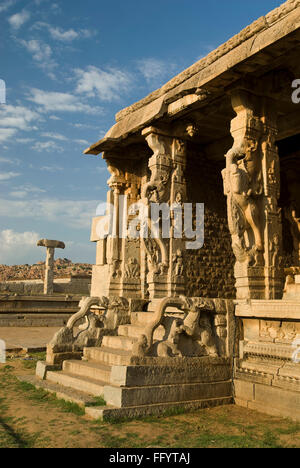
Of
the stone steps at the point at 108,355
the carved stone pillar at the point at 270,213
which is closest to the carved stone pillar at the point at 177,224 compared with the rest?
the stone steps at the point at 108,355

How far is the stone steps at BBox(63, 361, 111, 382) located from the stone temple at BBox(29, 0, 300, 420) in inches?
1.0

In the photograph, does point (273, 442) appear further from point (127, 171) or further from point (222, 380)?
point (127, 171)

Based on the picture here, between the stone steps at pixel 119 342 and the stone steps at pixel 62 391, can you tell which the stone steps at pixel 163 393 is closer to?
the stone steps at pixel 62 391

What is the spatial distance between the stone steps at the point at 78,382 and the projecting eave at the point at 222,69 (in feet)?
13.5

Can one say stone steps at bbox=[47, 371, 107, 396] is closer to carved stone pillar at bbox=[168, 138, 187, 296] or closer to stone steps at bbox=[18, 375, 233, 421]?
stone steps at bbox=[18, 375, 233, 421]

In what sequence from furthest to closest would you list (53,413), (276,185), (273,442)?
(276,185), (53,413), (273,442)

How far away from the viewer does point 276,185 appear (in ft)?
19.5

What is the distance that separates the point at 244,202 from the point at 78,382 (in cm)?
313

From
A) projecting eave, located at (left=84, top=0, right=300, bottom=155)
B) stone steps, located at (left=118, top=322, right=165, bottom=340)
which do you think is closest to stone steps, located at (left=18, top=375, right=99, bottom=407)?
stone steps, located at (left=118, top=322, right=165, bottom=340)

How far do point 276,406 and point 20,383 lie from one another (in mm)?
3519

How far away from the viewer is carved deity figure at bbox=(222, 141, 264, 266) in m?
5.57

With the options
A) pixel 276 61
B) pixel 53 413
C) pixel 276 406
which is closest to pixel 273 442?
pixel 276 406

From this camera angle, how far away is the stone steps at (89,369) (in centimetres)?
535

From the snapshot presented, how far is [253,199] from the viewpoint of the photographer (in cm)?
578
